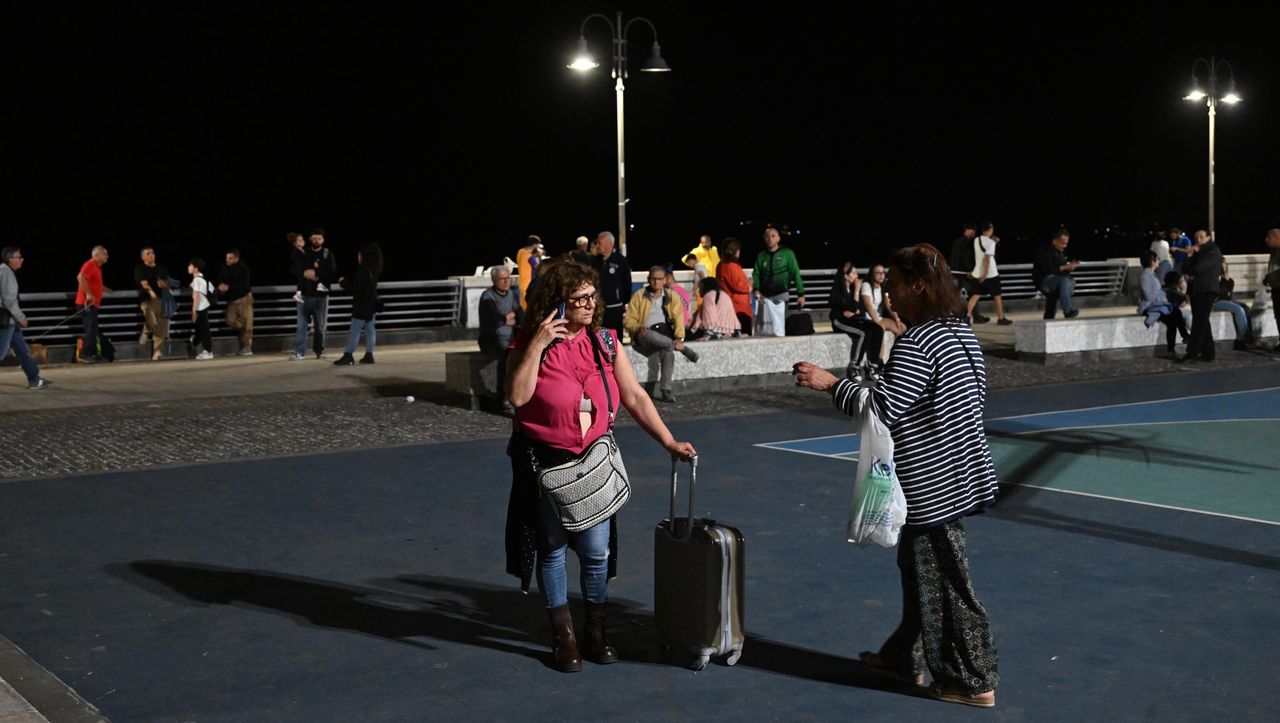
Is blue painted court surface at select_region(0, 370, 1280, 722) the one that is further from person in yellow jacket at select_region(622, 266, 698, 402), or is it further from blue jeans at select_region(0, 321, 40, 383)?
blue jeans at select_region(0, 321, 40, 383)

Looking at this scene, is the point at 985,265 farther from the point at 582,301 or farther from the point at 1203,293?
the point at 582,301

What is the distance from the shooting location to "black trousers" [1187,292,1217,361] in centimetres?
1953

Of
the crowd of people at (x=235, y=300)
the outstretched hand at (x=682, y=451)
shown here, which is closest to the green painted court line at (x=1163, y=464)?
the outstretched hand at (x=682, y=451)

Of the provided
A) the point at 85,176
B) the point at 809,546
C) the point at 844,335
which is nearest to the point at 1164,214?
the point at 85,176

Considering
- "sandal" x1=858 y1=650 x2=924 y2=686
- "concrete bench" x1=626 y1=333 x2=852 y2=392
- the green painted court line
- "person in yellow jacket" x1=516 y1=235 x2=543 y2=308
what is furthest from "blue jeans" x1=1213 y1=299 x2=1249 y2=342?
"sandal" x1=858 y1=650 x2=924 y2=686

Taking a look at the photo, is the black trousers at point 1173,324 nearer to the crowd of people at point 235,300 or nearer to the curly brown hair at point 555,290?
the crowd of people at point 235,300

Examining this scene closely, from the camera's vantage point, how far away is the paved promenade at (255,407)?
12.5 m

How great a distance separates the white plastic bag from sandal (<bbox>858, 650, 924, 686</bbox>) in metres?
0.61

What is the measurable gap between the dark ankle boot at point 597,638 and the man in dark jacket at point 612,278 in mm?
9888

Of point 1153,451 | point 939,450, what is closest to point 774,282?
point 1153,451

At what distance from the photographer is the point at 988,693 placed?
5.65 m

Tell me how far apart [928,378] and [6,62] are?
342ft

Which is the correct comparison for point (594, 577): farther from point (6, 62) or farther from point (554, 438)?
point (6, 62)

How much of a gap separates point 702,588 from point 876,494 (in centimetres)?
87
